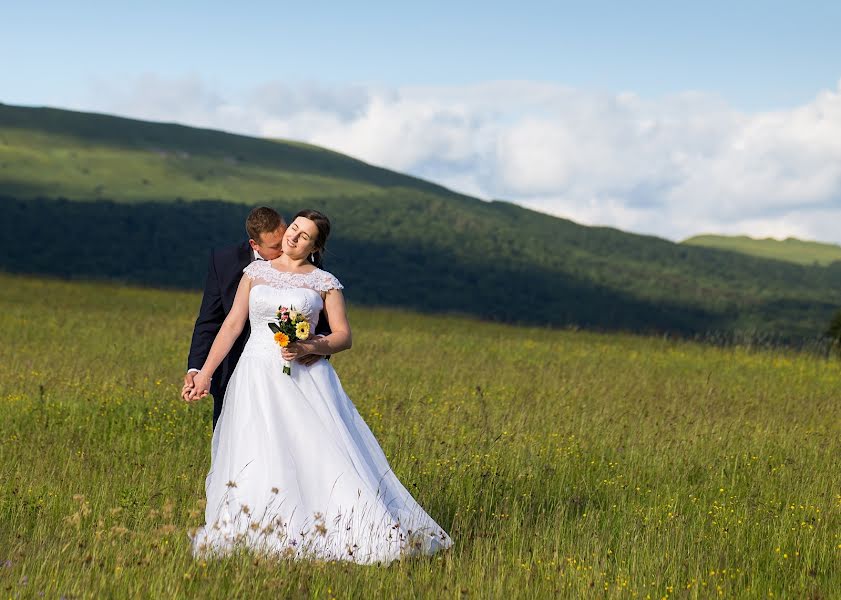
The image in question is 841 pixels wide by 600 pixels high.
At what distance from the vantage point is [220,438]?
7605mm

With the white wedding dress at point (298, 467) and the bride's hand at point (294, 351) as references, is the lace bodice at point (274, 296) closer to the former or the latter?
the white wedding dress at point (298, 467)

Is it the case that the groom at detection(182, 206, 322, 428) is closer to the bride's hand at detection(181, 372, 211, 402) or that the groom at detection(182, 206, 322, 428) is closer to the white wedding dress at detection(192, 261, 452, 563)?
the bride's hand at detection(181, 372, 211, 402)

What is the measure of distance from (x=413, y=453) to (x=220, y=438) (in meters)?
3.44

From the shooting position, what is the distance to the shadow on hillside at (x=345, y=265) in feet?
276

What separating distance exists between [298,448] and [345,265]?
89465mm

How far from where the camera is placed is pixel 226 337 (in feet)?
25.0

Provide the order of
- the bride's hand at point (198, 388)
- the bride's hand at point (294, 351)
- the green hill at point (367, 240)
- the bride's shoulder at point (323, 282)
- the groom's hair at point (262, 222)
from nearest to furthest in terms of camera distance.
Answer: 1. the bride's hand at point (294, 351)
2. the bride's shoulder at point (323, 282)
3. the bride's hand at point (198, 388)
4. the groom's hair at point (262, 222)
5. the green hill at point (367, 240)

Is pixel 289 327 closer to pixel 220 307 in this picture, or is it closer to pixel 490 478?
pixel 220 307

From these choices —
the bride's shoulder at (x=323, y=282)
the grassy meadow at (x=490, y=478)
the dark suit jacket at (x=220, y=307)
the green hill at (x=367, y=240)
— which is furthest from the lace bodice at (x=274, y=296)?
the green hill at (x=367, y=240)

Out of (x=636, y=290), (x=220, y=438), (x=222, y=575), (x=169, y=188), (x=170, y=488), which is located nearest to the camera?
(x=222, y=575)

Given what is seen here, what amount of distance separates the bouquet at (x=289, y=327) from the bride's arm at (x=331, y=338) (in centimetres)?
8

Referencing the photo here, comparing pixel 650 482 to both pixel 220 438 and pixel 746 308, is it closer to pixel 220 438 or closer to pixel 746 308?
pixel 220 438

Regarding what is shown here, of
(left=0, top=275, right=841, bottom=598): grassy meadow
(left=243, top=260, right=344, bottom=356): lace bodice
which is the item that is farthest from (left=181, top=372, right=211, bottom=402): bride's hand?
(left=0, top=275, right=841, bottom=598): grassy meadow

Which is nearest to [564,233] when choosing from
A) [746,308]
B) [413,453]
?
[746,308]
